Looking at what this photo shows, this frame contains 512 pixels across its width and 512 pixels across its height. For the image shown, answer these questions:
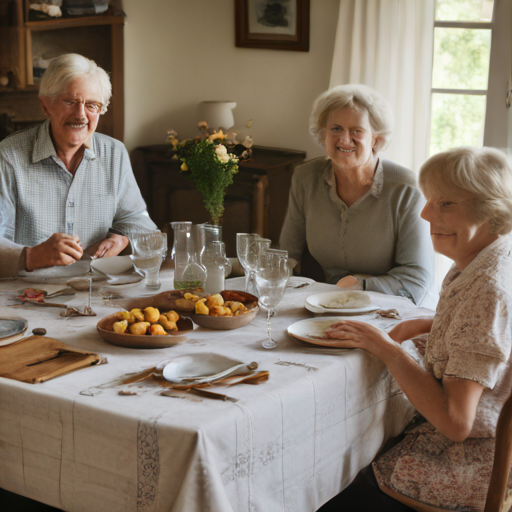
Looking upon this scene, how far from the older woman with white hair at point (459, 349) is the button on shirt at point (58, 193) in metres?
1.34

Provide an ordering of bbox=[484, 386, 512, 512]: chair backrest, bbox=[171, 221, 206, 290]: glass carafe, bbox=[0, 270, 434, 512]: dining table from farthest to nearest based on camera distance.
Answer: bbox=[171, 221, 206, 290]: glass carafe → bbox=[484, 386, 512, 512]: chair backrest → bbox=[0, 270, 434, 512]: dining table

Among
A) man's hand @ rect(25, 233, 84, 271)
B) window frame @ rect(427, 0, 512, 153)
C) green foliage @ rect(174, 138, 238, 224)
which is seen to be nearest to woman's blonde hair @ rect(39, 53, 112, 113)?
green foliage @ rect(174, 138, 238, 224)

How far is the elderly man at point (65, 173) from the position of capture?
7.46 ft

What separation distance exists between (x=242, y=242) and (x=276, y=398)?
29.3 inches

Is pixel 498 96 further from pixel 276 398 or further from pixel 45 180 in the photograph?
pixel 276 398

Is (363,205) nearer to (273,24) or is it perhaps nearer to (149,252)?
(149,252)

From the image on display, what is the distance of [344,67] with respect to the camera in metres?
3.39

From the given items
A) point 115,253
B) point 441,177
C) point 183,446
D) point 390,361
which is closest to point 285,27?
point 115,253

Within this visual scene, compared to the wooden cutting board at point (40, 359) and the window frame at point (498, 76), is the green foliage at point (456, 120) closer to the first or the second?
the window frame at point (498, 76)

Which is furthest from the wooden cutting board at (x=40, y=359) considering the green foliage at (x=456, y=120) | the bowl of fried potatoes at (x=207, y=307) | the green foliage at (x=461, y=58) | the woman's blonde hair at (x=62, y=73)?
the green foliage at (x=461, y=58)

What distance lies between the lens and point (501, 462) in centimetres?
117

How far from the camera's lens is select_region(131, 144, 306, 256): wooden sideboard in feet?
11.3

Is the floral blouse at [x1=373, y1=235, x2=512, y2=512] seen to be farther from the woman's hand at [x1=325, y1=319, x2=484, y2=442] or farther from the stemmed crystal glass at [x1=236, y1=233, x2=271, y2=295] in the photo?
the stemmed crystal glass at [x1=236, y1=233, x2=271, y2=295]

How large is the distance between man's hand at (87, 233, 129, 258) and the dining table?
0.75 meters
